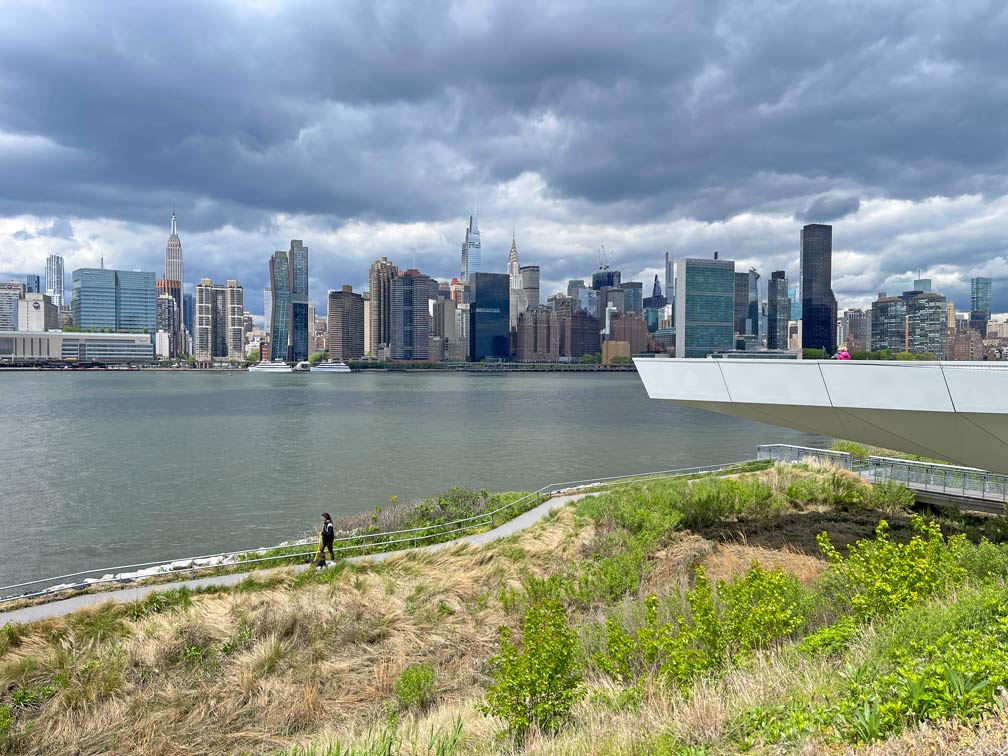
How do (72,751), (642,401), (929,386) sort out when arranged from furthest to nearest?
(642,401) → (929,386) → (72,751)

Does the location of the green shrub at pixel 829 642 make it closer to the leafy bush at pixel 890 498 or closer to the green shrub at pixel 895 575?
the green shrub at pixel 895 575

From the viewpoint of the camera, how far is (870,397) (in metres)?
11.6

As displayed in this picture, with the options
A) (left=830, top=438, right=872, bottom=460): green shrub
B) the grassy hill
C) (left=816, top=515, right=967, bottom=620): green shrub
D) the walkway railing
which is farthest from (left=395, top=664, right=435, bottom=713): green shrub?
(left=830, top=438, right=872, bottom=460): green shrub

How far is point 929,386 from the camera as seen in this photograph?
11023 mm

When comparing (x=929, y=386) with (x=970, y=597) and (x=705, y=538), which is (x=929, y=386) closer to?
(x=970, y=597)

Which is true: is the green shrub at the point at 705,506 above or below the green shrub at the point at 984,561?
below

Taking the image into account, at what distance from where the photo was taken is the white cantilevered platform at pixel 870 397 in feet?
35.2

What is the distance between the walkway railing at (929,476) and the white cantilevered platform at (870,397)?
736 centimetres

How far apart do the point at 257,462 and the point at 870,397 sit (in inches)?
1504

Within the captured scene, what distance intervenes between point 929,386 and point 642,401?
92.2 meters

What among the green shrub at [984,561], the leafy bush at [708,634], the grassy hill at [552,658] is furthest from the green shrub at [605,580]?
the green shrub at [984,561]

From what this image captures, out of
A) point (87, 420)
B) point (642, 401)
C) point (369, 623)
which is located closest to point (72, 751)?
point (369, 623)

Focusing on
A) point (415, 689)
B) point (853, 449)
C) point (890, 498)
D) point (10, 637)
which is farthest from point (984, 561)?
point (853, 449)

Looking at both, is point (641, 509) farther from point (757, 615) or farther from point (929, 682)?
point (929, 682)
